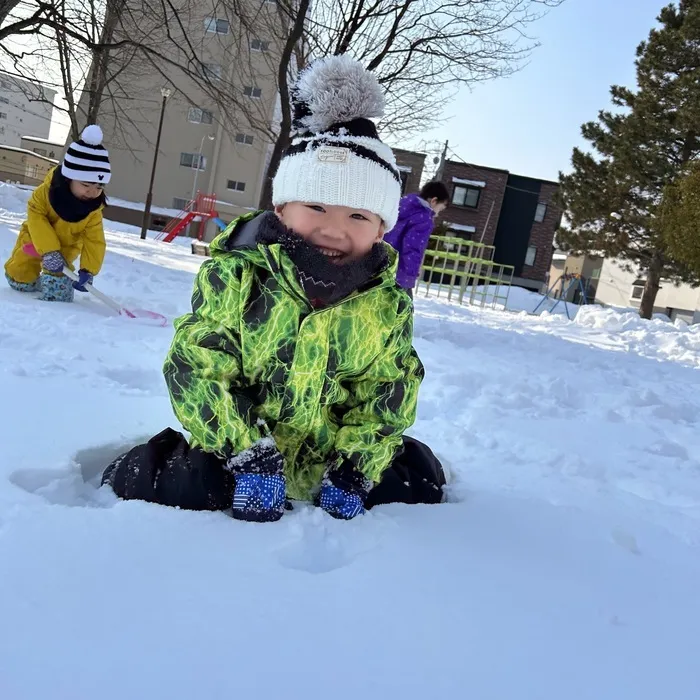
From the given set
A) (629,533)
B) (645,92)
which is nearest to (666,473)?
(629,533)

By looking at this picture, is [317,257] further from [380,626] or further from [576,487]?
[576,487]

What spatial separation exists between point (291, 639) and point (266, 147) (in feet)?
93.2

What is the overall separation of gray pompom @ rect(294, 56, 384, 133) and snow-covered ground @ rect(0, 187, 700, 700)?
1.00 m

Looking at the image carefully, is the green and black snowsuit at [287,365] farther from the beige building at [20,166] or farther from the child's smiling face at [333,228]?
the beige building at [20,166]

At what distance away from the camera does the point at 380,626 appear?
111 centimetres

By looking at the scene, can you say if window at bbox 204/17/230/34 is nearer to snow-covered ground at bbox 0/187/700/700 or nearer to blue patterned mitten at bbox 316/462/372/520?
snow-covered ground at bbox 0/187/700/700

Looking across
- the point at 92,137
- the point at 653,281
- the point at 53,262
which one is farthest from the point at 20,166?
the point at 53,262

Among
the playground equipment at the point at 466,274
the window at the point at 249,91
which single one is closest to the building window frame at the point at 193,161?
the window at the point at 249,91

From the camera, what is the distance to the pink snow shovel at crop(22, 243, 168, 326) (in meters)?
4.46

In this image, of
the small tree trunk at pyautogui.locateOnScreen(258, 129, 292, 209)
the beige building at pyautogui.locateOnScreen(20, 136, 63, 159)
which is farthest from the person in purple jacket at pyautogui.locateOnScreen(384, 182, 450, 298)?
the beige building at pyautogui.locateOnScreen(20, 136, 63, 159)

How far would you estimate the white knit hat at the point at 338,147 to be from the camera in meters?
1.59

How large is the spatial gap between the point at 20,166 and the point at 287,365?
120ft

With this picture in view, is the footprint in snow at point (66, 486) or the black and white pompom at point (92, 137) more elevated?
the black and white pompom at point (92, 137)

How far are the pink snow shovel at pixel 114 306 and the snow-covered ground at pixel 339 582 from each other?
1.83 m
